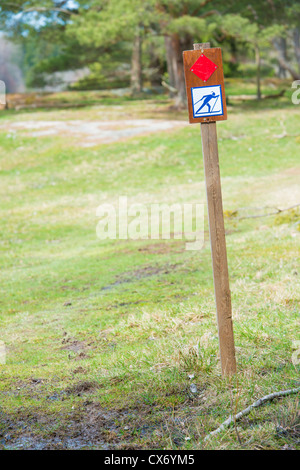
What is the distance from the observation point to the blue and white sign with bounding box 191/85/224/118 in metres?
3.79

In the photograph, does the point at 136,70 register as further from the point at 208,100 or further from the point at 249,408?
the point at 249,408

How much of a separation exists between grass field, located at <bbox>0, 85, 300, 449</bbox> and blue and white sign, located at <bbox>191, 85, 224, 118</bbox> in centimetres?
196

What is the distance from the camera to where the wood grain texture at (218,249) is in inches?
152

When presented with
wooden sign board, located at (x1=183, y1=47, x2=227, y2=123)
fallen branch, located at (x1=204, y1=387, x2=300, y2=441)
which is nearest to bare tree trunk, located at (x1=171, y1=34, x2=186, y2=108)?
wooden sign board, located at (x1=183, y1=47, x2=227, y2=123)

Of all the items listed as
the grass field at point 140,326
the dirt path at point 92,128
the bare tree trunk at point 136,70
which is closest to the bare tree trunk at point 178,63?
the dirt path at point 92,128

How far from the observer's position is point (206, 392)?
391cm

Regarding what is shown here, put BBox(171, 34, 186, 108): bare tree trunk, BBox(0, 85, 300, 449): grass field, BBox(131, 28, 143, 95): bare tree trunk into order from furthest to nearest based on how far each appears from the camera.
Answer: BBox(131, 28, 143, 95): bare tree trunk, BBox(171, 34, 186, 108): bare tree trunk, BBox(0, 85, 300, 449): grass field

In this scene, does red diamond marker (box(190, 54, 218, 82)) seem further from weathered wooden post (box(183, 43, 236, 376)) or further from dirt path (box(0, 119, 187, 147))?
dirt path (box(0, 119, 187, 147))

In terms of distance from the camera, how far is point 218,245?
397 centimetres

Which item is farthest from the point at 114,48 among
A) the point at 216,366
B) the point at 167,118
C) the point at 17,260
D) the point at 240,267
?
the point at 216,366

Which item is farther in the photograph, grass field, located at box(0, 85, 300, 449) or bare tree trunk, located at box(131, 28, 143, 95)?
bare tree trunk, located at box(131, 28, 143, 95)

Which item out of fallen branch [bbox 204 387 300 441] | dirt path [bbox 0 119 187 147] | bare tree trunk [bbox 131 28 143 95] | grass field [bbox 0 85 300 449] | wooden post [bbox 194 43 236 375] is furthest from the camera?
bare tree trunk [bbox 131 28 143 95]

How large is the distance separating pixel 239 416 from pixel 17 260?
8521 mm

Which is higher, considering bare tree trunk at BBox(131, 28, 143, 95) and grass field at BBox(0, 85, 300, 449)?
bare tree trunk at BBox(131, 28, 143, 95)
